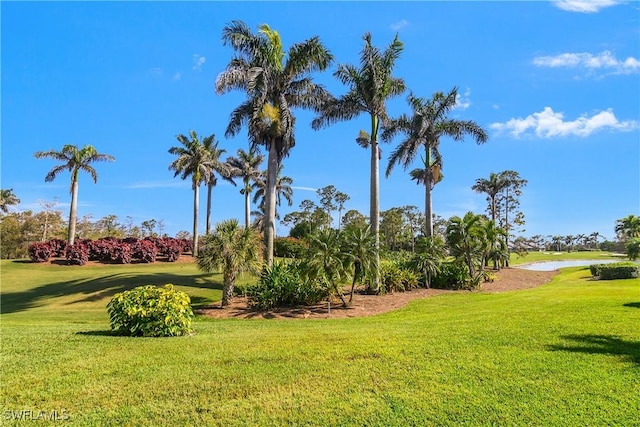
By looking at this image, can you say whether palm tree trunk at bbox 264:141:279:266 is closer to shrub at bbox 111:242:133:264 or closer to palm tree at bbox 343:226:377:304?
palm tree at bbox 343:226:377:304

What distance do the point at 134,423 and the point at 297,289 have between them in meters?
12.9

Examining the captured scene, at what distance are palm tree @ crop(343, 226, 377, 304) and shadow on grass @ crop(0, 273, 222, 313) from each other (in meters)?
9.08

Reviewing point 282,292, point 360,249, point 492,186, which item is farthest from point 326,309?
point 492,186

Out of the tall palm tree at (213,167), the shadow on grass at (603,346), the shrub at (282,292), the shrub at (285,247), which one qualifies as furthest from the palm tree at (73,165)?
the shadow on grass at (603,346)

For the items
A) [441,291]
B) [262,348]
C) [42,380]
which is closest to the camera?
[42,380]

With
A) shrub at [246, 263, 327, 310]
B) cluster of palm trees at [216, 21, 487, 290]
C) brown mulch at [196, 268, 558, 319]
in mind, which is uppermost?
cluster of palm trees at [216, 21, 487, 290]

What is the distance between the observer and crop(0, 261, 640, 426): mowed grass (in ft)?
13.6

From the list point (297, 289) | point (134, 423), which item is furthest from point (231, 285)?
point (134, 423)

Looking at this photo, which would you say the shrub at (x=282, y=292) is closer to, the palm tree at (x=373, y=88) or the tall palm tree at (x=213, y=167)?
the palm tree at (x=373, y=88)

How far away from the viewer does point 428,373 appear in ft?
17.4

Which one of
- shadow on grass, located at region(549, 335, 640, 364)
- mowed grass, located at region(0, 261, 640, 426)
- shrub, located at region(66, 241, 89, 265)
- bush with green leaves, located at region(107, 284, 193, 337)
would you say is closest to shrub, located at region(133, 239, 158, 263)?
shrub, located at region(66, 241, 89, 265)

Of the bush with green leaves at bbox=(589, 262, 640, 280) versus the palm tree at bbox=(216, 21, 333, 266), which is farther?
the bush with green leaves at bbox=(589, 262, 640, 280)

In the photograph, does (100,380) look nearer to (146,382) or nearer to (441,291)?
(146,382)

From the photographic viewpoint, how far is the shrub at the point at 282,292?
52.9 ft
